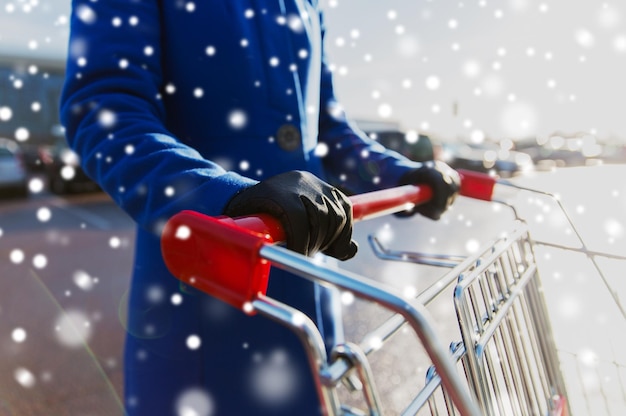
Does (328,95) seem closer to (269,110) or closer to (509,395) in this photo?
(269,110)

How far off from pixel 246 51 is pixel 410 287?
4.15 m

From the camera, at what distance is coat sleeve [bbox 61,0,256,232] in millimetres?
1001

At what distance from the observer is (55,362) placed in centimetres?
377

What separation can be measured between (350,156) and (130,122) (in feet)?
2.68

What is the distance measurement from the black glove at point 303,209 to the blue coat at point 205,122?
0.27m

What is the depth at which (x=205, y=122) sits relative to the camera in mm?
1353

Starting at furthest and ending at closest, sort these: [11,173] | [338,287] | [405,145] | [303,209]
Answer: [405,145]
[11,173]
[303,209]
[338,287]

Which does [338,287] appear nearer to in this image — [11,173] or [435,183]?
[435,183]

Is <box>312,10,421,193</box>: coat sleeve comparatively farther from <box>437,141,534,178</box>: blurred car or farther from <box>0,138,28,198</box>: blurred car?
<box>437,141,534,178</box>: blurred car

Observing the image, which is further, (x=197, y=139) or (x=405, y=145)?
(x=405, y=145)

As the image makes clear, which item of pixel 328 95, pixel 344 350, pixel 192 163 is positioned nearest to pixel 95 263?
pixel 328 95

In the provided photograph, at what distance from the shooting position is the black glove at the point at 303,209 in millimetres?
860

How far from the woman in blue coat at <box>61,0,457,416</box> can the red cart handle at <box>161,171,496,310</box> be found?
0.23m

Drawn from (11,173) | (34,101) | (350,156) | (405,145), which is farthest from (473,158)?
(350,156)
